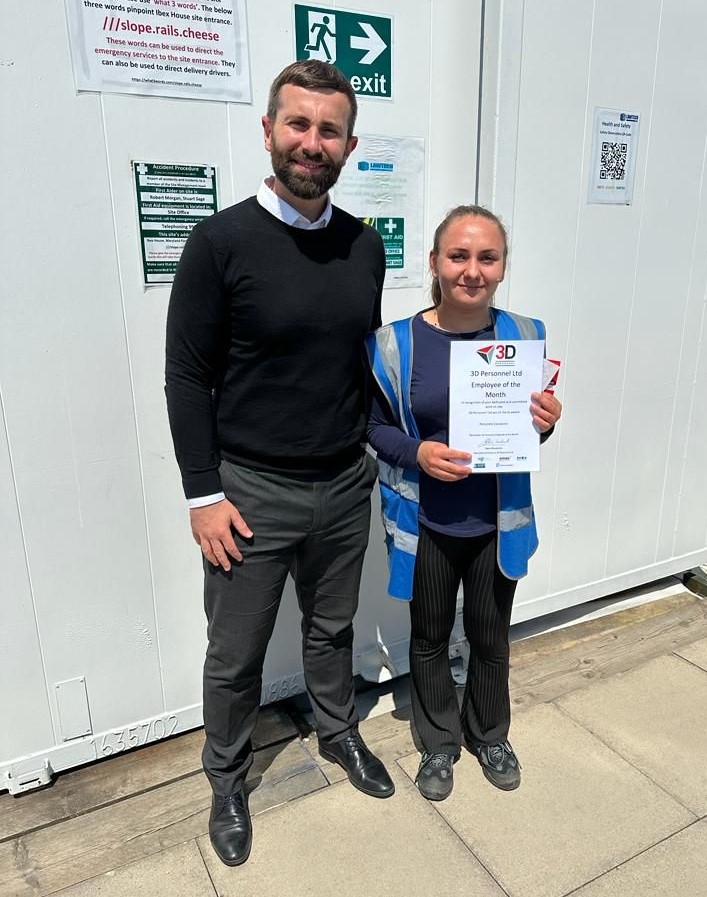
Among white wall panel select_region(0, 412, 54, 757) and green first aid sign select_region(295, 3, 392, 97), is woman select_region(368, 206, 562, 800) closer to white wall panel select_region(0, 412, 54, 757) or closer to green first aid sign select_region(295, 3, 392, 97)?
green first aid sign select_region(295, 3, 392, 97)

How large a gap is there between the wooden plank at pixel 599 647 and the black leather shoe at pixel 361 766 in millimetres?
687

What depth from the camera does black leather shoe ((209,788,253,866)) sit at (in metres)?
1.91

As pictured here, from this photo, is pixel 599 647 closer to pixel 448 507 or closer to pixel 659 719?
pixel 659 719

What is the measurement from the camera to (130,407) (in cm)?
207

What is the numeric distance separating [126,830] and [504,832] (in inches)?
45.8

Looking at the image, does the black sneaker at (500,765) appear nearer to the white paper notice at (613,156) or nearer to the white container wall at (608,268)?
the white container wall at (608,268)

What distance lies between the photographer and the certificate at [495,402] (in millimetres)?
1755

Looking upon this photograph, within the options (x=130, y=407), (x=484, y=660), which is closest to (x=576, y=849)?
(x=484, y=660)

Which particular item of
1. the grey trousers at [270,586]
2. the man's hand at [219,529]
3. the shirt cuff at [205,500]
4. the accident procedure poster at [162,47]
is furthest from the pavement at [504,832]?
the accident procedure poster at [162,47]

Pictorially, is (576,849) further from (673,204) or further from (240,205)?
(673,204)

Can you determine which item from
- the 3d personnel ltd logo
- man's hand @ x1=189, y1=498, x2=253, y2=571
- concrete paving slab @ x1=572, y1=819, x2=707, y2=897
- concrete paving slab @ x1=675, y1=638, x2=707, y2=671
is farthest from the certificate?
concrete paving slab @ x1=675, y1=638, x2=707, y2=671

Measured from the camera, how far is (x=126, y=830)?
6.70 ft

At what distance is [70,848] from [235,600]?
3.05 feet

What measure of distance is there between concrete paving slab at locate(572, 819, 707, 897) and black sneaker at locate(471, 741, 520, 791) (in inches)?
Answer: 15.3
